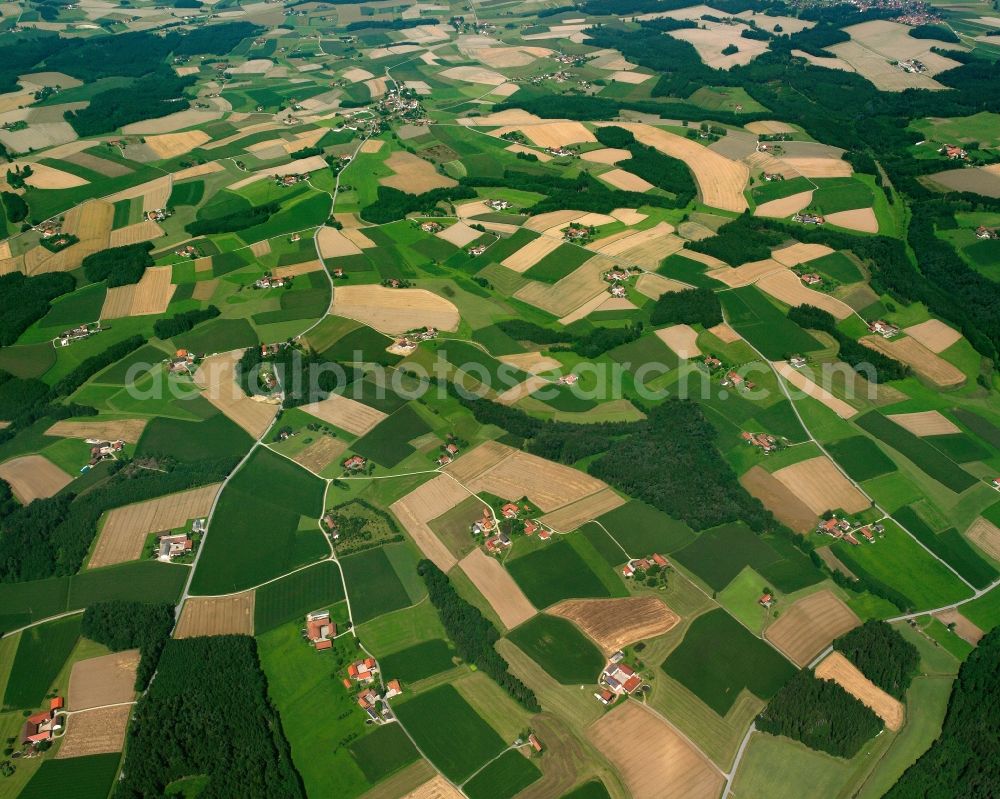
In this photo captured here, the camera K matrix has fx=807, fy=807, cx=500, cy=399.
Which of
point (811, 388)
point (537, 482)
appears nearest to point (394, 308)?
point (537, 482)

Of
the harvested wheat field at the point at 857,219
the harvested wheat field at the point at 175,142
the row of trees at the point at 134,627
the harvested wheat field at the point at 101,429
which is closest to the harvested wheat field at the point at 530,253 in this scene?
the harvested wheat field at the point at 857,219

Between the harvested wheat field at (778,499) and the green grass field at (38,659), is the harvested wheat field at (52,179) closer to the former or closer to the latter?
the green grass field at (38,659)

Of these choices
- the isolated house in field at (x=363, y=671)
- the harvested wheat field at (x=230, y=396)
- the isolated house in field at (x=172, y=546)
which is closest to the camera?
the isolated house in field at (x=363, y=671)

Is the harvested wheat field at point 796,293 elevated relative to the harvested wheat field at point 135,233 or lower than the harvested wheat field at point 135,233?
lower

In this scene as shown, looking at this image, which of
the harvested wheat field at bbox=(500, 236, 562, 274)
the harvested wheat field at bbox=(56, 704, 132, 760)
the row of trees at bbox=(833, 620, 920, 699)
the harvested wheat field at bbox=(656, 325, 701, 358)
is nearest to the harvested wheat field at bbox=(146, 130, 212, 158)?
the harvested wheat field at bbox=(500, 236, 562, 274)

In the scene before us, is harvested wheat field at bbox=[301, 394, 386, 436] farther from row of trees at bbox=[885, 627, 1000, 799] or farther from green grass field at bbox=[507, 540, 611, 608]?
row of trees at bbox=[885, 627, 1000, 799]

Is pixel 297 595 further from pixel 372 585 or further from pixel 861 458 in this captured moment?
pixel 861 458
